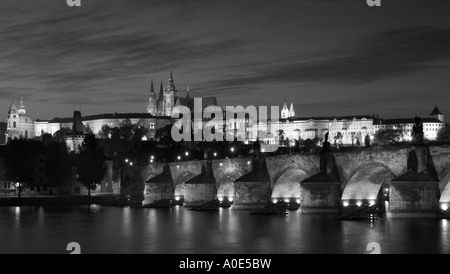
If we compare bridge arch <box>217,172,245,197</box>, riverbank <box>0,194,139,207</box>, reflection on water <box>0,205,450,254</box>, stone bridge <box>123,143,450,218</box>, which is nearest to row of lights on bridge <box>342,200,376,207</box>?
stone bridge <box>123,143,450,218</box>

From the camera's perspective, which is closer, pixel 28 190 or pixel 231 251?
pixel 231 251

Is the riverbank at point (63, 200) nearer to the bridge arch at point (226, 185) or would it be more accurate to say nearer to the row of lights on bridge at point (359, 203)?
the bridge arch at point (226, 185)

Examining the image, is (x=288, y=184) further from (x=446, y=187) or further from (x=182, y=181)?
(x=182, y=181)

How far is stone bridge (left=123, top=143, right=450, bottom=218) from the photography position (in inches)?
2030

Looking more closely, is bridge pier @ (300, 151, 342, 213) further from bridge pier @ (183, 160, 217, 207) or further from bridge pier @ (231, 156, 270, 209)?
bridge pier @ (183, 160, 217, 207)

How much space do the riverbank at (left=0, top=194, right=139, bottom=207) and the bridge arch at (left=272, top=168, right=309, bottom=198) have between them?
89.5 feet

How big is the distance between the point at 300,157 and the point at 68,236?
22996mm

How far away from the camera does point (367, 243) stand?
44.2 metres

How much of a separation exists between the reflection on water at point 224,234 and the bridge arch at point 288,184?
4.78 meters

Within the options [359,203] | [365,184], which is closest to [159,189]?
[359,203]

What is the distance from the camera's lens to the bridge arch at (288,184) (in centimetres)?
6950
